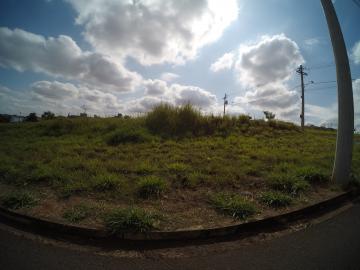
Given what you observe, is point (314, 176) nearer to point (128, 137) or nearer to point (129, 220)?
point (129, 220)

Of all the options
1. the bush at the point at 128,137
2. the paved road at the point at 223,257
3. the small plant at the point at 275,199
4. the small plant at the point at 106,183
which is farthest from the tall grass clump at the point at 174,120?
the paved road at the point at 223,257

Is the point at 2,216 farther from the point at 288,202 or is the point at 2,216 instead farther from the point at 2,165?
the point at 288,202

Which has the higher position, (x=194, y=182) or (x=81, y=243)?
(x=194, y=182)

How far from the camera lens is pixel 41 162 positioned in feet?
17.9

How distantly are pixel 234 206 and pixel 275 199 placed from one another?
817 mm

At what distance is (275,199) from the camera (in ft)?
10.9

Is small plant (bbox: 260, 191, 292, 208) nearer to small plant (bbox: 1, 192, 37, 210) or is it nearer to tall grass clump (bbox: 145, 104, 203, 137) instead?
small plant (bbox: 1, 192, 37, 210)

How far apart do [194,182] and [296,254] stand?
7.26 feet

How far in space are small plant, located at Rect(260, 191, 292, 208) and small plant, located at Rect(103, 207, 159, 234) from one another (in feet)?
6.20

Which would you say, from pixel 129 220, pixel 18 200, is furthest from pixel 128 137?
pixel 129 220

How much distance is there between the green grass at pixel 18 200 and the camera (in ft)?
10.1

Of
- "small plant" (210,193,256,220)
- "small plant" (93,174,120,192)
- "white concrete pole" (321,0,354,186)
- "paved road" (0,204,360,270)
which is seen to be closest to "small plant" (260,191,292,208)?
"small plant" (210,193,256,220)

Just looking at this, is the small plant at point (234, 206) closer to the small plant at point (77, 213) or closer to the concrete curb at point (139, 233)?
the concrete curb at point (139, 233)

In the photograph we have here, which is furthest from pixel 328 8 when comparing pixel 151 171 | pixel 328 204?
pixel 151 171
